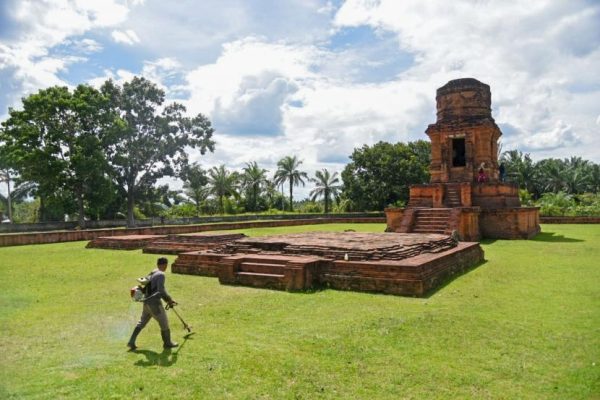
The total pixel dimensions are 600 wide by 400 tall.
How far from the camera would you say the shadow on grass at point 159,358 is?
4477 millimetres

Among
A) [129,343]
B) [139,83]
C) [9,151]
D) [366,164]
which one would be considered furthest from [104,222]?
[129,343]

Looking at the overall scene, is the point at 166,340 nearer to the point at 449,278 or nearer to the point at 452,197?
the point at 449,278

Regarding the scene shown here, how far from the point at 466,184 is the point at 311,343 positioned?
14.6 meters

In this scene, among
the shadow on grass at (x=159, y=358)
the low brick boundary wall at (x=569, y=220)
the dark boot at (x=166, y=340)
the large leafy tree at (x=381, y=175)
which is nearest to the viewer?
the shadow on grass at (x=159, y=358)

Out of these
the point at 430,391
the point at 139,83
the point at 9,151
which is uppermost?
the point at 139,83

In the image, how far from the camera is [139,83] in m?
30.8

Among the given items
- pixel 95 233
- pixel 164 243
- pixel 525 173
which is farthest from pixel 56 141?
pixel 525 173

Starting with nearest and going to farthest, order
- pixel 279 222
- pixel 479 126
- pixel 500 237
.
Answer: pixel 500 237
pixel 479 126
pixel 279 222

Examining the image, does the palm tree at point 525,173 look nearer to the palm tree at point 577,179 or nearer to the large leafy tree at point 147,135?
the palm tree at point 577,179

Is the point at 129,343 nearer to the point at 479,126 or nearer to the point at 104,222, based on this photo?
the point at 479,126

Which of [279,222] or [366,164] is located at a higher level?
[366,164]

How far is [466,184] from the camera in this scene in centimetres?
1800

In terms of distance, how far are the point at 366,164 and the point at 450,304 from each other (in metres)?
30.3

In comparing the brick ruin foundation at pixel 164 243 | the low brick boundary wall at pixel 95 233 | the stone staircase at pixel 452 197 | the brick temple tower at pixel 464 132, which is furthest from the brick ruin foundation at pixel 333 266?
the brick temple tower at pixel 464 132
